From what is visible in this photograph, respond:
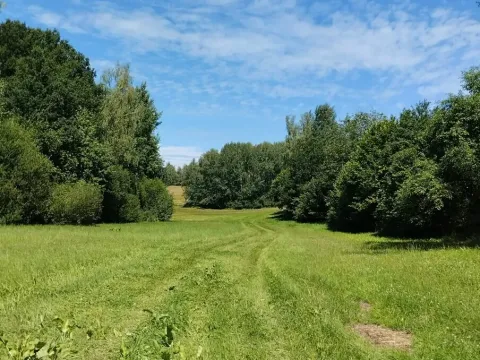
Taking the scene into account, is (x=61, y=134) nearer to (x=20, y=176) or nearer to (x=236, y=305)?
(x=20, y=176)

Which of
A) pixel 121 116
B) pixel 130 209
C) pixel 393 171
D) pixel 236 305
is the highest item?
pixel 121 116

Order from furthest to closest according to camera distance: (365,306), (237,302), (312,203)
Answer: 1. (312,203)
2. (365,306)
3. (237,302)

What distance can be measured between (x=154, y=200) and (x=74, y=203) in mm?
22258

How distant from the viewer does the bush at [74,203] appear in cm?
3888

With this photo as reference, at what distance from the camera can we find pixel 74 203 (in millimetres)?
39250

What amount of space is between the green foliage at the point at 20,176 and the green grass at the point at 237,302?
18.8 metres

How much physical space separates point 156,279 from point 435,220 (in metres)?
26.2

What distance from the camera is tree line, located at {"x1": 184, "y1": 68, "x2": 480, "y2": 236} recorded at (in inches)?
921

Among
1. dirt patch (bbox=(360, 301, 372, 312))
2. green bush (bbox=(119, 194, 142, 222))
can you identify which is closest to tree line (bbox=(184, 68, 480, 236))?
dirt patch (bbox=(360, 301, 372, 312))

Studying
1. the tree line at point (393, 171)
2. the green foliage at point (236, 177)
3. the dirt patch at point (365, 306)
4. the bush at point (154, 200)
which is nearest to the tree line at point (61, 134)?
the bush at point (154, 200)

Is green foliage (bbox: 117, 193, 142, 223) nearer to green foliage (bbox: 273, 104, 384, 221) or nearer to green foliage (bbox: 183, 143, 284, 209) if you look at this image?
green foliage (bbox: 273, 104, 384, 221)

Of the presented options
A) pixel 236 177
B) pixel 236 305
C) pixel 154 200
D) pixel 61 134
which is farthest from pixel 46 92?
pixel 236 177

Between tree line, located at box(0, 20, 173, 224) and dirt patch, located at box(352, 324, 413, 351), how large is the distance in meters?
32.6

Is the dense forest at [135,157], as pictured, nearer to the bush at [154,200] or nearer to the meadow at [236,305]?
the bush at [154,200]
